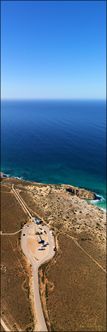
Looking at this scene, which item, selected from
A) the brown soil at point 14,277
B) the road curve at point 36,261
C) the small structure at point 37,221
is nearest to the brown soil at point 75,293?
the road curve at point 36,261

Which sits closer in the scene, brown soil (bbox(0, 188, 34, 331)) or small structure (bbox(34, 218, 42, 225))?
brown soil (bbox(0, 188, 34, 331))

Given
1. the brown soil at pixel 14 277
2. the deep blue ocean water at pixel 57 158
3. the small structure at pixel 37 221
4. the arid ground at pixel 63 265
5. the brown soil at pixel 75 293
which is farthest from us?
the deep blue ocean water at pixel 57 158

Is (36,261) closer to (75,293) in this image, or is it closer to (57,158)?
(75,293)

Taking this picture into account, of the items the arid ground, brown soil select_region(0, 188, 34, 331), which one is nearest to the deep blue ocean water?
the arid ground

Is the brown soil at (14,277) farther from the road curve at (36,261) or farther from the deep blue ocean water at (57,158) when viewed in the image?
the deep blue ocean water at (57,158)

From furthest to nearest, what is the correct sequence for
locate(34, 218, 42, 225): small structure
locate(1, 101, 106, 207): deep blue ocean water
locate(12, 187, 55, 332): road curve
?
locate(1, 101, 106, 207): deep blue ocean water → locate(34, 218, 42, 225): small structure → locate(12, 187, 55, 332): road curve

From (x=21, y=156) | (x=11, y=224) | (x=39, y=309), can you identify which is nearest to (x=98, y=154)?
(x=21, y=156)

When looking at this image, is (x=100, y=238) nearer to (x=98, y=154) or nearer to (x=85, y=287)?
(x=85, y=287)

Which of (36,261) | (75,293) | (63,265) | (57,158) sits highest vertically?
(57,158)

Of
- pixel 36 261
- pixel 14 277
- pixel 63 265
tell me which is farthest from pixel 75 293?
pixel 14 277

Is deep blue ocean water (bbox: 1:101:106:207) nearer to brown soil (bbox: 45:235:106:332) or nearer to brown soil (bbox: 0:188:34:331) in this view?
brown soil (bbox: 0:188:34:331)

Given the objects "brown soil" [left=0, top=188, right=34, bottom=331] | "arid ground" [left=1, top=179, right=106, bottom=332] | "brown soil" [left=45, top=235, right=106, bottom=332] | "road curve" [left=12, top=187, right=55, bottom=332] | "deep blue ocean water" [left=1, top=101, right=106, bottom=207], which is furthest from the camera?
"deep blue ocean water" [left=1, top=101, right=106, bottom=207]
